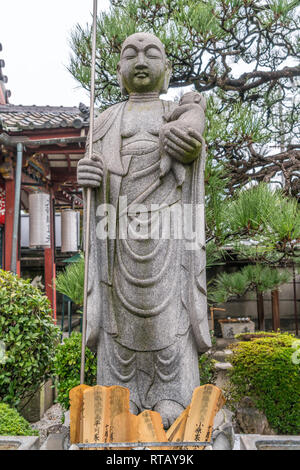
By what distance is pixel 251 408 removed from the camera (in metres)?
3.92

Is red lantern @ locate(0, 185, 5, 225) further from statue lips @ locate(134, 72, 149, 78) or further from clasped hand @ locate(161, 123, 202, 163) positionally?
clasped hand @ locate(161, 123, 202, 163)

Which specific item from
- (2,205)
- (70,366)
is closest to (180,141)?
(70,366)

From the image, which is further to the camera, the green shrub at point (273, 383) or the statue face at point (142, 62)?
the green shrub at point (273, 383)

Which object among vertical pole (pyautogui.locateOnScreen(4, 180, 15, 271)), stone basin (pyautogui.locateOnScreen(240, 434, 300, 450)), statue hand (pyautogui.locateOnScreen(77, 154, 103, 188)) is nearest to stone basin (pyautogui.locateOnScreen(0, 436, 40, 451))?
stone basin (pyautogui.locateOnScreen(240, 434, 300, 450))

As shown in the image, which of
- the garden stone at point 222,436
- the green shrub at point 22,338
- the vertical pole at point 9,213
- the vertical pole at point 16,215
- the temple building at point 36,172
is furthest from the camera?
the vertical pole at point 9,213

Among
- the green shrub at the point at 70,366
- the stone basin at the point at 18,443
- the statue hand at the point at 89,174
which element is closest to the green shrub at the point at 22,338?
the green shrub at the point at 70,366

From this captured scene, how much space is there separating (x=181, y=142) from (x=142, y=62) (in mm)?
748

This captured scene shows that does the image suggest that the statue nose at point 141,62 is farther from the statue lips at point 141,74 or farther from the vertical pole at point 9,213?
the vertical pole at point 9,213

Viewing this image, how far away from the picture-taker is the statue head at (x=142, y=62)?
8.95 ft

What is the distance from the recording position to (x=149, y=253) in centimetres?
250

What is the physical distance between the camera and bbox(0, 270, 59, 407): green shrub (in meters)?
3.65

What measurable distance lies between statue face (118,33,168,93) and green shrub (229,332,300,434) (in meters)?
2.84

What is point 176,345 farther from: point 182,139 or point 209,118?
point 209,118

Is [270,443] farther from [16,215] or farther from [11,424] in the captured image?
[16,215]
